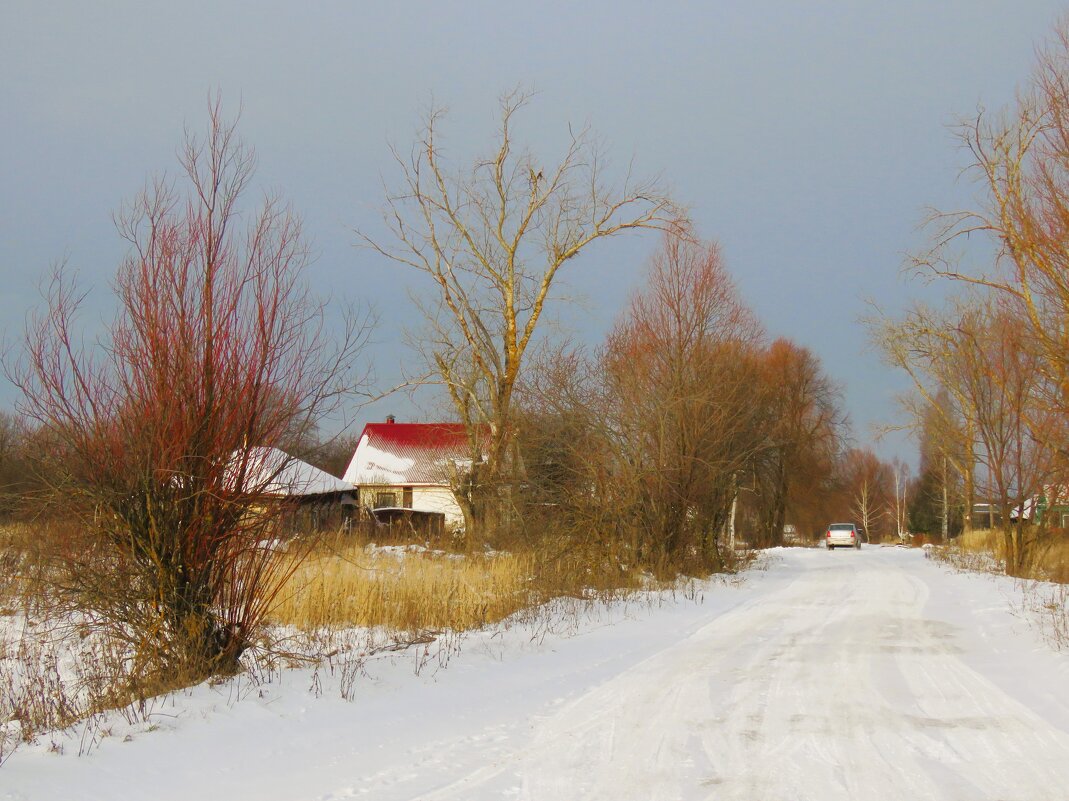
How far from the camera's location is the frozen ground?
5.02 m

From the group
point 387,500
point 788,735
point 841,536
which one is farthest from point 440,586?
point 841,536

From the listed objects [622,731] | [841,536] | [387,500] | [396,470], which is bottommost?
[841,536]

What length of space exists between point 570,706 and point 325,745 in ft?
7.03

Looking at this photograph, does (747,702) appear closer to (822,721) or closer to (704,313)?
(822,721)

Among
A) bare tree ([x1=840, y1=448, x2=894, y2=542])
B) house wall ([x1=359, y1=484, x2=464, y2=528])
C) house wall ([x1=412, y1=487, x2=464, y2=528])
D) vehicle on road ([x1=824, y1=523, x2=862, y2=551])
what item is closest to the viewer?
house wall ([x1=359, y1=484, x2=464, y2=528])

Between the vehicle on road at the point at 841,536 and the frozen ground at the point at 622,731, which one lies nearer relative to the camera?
the frozen ground at the point at 622,731

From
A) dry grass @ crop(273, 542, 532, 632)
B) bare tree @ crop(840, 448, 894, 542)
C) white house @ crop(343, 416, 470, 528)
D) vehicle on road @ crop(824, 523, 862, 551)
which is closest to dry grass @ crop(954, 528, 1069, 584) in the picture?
dry grass @ crop(273, 542, 532, 632)

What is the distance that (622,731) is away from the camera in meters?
6.32

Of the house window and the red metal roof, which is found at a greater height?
the red metal roof

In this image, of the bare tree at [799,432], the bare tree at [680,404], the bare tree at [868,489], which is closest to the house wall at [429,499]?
the bare tree at [799,432]

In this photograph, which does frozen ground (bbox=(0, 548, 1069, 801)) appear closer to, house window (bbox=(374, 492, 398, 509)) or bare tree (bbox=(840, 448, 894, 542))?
house window (bbox=(374, 492, 398, 509))

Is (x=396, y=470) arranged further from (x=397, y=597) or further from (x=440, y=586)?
(x=397, y=597)

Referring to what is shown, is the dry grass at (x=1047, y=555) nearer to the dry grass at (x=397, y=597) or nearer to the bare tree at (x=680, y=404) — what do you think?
the bare tree at (x=680, y=404)

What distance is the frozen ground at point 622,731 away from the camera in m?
5.02
